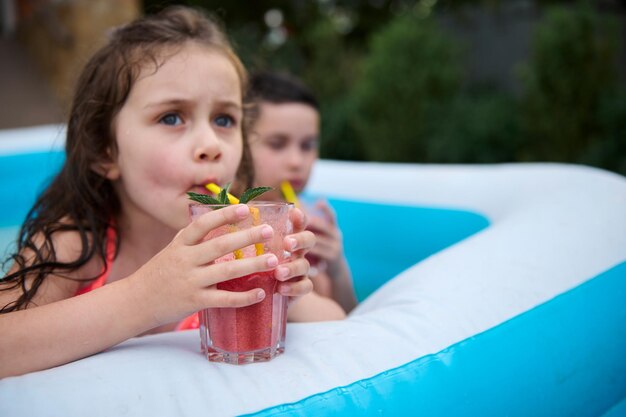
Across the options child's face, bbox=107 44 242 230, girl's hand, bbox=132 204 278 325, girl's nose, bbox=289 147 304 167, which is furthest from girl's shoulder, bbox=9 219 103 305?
girl's nose, bbox=289 147 304 167

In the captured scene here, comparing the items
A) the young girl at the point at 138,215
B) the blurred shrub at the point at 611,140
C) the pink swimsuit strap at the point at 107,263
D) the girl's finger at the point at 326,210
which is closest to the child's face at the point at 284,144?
the girl's finger at the point at 326,210

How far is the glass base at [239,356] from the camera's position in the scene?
1.22 metres

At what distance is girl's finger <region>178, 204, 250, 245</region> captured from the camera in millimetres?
1056

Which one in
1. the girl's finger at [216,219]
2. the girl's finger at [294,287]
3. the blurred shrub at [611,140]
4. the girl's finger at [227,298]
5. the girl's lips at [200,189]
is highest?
the girl's finger at [216,219]

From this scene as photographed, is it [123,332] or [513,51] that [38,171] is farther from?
[513,51]

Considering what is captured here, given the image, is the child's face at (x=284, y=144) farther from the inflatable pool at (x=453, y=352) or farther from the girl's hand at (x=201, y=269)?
the girl's hand at (x=201, y=269)

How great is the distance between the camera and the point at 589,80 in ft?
20.2

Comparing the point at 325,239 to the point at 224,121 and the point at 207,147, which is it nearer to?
the point at 224,121

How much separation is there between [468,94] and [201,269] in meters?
10.9

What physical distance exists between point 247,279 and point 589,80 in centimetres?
594

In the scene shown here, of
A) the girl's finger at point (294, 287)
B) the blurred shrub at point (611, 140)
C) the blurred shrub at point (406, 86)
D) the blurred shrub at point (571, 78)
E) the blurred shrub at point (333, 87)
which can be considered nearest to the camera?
the girl's finger at point (294, 287)

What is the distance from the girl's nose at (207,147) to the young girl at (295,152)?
3.39 ft

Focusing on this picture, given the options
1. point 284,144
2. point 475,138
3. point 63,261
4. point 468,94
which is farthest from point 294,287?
point 468,94

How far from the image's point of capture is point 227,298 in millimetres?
1099
